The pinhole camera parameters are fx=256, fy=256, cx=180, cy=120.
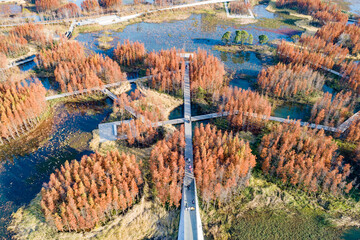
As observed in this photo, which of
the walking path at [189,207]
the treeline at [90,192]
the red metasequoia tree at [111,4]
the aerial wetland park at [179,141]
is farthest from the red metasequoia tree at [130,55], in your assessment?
the red metasequoia tree at [111,4]

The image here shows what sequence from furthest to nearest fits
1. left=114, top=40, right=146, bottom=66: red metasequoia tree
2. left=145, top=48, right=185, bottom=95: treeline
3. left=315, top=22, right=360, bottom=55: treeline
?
left=315, top=22, right=360, bottom=55: treeline < left=114, top=40, right=146, bottom=66: red metasequoia tree < left=145, top=48, right=185, bottom=95: treeline

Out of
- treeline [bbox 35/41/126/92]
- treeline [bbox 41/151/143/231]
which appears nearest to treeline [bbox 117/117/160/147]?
treeline [bbox 41/151/143/231]

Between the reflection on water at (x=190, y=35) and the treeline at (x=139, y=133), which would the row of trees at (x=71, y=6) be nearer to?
the reflection on water at (x=190, y=35)

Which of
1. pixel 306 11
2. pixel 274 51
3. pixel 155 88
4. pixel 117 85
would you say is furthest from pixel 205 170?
pixel 306 11

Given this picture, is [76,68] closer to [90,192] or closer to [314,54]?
[90,192]

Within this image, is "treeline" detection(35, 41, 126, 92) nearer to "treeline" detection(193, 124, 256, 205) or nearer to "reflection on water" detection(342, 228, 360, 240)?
"treeline" detection(193, 124, 256, 205)

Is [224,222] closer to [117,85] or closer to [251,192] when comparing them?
[251,192]

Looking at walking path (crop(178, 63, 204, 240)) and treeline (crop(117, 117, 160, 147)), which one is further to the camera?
treeline (crop(117, 117, 160, 147))
